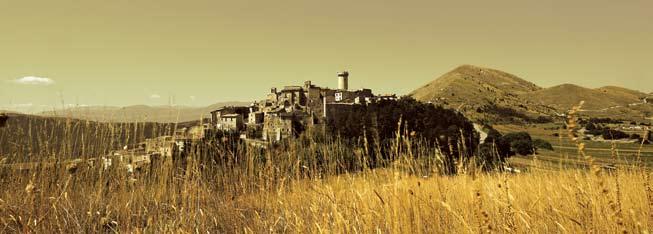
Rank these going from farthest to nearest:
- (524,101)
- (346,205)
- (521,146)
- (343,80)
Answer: (524,101) < (343,80) < (521,146) < (346,205)

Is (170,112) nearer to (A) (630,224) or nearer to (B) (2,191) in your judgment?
(B) (2,191)

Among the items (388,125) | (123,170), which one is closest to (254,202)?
(123,170)

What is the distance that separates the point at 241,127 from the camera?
52.9 m

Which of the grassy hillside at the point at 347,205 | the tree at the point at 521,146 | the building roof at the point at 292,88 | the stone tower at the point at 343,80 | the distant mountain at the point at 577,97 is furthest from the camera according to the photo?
the distant mountain at the point at 577,97

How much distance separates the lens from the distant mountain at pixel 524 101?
9475 centimetres

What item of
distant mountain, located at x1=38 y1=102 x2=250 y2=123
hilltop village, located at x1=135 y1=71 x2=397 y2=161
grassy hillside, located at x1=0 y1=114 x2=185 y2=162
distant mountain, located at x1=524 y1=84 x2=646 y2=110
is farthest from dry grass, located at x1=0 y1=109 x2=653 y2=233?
distant mountain, located at x1=524 y1=84 x2=646 y2=110

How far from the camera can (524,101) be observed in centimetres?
12569

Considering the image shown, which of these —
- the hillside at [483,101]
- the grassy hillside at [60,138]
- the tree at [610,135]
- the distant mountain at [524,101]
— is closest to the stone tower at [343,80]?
the hillside at [483,101]

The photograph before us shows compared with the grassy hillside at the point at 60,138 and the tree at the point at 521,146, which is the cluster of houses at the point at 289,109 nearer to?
the tree at the point at 521,146

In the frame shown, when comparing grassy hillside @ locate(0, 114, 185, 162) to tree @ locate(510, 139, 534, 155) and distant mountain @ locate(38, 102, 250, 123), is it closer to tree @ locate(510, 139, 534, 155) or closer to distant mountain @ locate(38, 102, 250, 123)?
distant mountain @ locate(38, 102, 250, 123)

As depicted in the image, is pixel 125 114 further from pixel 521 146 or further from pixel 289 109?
pixel 289 109

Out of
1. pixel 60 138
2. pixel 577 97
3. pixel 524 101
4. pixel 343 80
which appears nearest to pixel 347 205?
pixel 60 138

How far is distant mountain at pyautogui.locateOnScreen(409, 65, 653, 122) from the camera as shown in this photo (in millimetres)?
94750

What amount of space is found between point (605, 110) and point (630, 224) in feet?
446
